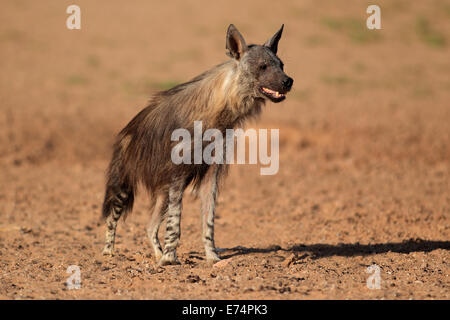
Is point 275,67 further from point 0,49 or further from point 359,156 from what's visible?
point 0,49

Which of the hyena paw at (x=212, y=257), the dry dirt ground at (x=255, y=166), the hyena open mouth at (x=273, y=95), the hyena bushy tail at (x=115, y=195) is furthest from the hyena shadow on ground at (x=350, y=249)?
the hyena open mouth at (x=273, y=95)

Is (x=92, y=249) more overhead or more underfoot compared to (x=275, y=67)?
more underfoot

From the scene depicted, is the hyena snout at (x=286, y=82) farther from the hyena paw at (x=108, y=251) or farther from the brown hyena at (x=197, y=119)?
the hyena paw at (x=108, y=251)

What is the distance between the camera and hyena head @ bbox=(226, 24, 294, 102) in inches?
235

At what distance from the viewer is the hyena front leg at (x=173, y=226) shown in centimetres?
616

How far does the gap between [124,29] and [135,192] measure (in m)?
16.6

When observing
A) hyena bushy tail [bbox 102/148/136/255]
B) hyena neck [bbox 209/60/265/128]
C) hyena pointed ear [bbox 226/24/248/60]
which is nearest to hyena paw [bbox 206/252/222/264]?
hyena bushy tail [bbox 102/148/136/255]

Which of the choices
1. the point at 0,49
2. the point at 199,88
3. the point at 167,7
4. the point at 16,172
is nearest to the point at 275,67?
the point at 199,88

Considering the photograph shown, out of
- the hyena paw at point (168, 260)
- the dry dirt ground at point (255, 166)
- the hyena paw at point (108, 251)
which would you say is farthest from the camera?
the hyena paw at point (108, 251)

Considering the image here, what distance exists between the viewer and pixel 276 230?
8250mm

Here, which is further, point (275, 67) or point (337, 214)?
point (337, 214)

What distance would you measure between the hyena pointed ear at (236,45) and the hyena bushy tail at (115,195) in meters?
1.80

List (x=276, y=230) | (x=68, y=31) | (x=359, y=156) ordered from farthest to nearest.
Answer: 1. (x=68, y=31)
2. (x=359, y=156)
3. (x=276, y=230)

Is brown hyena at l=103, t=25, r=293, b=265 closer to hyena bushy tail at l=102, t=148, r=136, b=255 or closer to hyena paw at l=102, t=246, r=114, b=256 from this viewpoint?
hyena bushy tail at l=102, t=148, r=136, b=255
